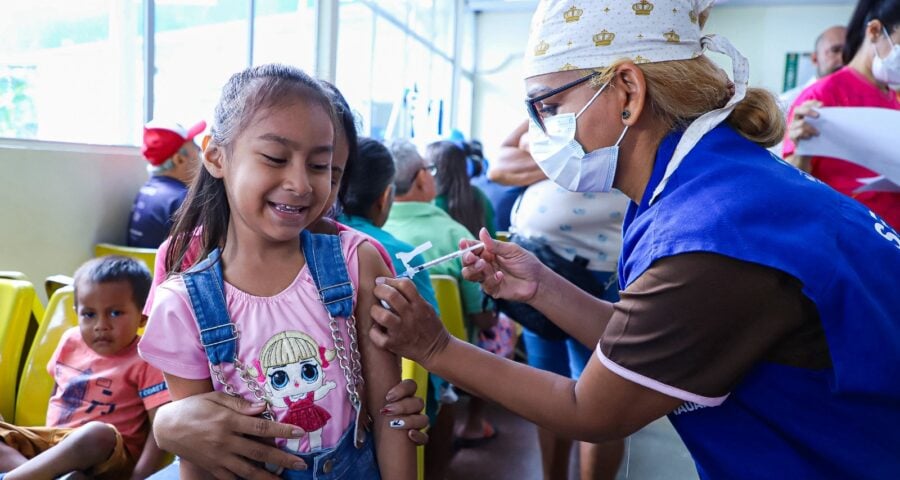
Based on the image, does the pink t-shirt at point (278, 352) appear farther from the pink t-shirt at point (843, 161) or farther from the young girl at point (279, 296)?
the pink t-shirt at point (843, 161)

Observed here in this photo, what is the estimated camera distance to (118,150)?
3.12 m

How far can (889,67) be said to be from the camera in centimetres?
212

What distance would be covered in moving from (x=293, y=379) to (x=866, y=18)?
210 cm

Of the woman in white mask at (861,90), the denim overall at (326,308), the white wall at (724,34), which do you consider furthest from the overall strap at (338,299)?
the white wall at (724,34)

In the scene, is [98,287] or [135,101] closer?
[98,287]

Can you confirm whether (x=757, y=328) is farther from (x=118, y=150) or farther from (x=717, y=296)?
(x=118, y=150)

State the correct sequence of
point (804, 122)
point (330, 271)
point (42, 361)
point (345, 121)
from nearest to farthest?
point (330, 271)
point (345, 121)
point (42, 361)
point (804, 122)

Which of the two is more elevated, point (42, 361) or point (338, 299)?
point (338, 299)

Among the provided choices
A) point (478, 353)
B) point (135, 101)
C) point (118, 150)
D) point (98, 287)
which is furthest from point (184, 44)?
point (478, 353)

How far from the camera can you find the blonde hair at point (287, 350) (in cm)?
117

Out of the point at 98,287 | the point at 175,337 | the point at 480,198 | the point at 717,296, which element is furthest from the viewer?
the point at 480,198

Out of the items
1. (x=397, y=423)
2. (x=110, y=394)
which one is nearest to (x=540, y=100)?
(x=397, y=423)

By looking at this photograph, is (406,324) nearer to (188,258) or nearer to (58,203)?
(188,258)

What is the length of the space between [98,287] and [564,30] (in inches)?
53.5
